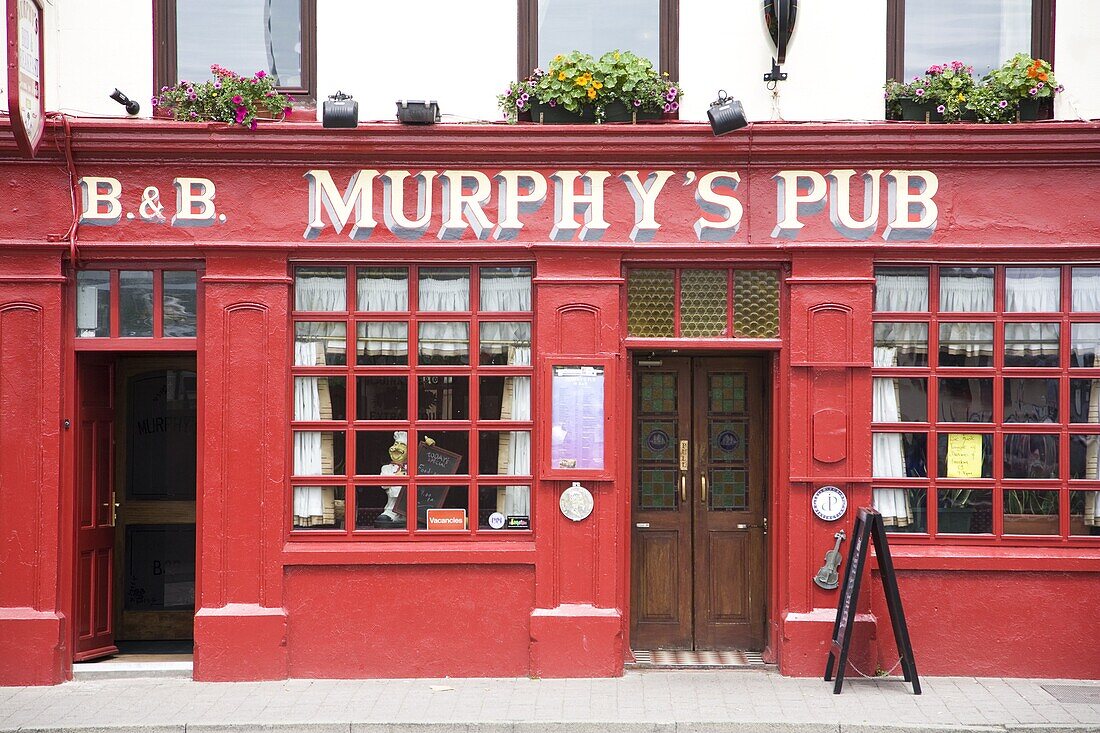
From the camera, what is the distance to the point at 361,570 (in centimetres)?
844

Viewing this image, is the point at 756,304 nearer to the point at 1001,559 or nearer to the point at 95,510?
the point at 1001,559

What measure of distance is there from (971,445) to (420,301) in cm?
462

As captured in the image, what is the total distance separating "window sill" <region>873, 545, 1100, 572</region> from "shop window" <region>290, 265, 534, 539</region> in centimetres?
308

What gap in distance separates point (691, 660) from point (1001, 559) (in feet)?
8.47

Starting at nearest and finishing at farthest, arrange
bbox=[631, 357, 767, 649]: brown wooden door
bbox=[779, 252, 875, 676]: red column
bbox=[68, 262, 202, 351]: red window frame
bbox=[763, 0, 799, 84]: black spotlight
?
1. bbox=[763, 0, 799, 84]: black spotlight
2. bbox=[779, 252, 875, 676]: red column
3. bbox=[68, 262, 202, 351]: red window frame
4. bbox=[631, 357, 767, 649]: brown wooden door

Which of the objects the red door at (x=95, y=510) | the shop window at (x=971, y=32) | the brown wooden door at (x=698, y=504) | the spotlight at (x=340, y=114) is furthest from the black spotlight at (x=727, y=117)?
the red door at (x=95, y=510)

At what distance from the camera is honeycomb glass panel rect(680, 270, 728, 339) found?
339 inches

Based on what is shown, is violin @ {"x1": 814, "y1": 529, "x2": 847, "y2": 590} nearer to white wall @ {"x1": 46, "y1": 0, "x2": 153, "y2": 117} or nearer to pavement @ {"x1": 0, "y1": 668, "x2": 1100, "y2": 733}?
pavement @ {"x1": 0, "y1": 668, "x2": 1100, "y2": 733}

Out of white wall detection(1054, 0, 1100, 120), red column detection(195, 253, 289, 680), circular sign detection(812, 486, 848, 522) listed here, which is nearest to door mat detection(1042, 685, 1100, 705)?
circular sign detection(812, 486, 848, 522)

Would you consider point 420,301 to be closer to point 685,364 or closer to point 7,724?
point 685,364

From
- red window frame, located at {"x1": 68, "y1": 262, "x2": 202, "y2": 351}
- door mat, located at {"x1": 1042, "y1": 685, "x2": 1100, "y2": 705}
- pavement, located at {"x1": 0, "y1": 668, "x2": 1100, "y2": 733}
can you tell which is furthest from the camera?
red window frame, located at {"x1": 68, "y1": 262, "x2": 202, "y2": 351}

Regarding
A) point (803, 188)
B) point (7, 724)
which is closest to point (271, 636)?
point (7, 724)

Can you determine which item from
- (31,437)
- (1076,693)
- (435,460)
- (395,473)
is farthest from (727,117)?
(31,437)

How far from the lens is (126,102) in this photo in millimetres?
8375
